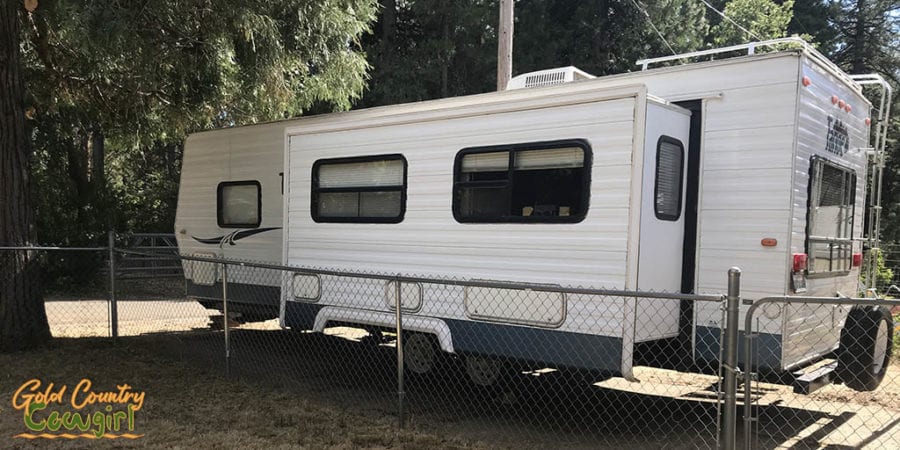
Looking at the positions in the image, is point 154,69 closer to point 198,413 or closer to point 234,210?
point 234,210

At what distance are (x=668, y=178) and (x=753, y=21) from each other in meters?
13.9

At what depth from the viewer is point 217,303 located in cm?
833

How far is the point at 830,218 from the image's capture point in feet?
17.9

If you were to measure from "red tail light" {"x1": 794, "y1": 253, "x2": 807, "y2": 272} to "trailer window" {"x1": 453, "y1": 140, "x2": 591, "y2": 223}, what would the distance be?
61.9 inches

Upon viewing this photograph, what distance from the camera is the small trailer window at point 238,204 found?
26.0ft

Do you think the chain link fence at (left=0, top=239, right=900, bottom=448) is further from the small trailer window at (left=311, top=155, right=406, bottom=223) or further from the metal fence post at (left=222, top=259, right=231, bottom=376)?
the small trailer window at (left=311, top=155, right=406, bottom=223)

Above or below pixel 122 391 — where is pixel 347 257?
above

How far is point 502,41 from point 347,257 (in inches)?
190

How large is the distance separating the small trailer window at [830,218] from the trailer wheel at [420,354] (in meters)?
3.19

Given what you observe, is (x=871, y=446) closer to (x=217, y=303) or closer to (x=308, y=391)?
(x=308, y=391)

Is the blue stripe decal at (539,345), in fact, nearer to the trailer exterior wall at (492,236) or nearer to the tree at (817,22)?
the trailer exterior wall at (492,236)

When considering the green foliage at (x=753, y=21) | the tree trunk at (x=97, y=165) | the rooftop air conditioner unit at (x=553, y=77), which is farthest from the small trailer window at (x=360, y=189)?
the green foliage at (x=753, y=21)


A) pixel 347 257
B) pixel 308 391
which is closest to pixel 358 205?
pixel 347 257

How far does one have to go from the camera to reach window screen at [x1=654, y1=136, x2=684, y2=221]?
4.72 m
